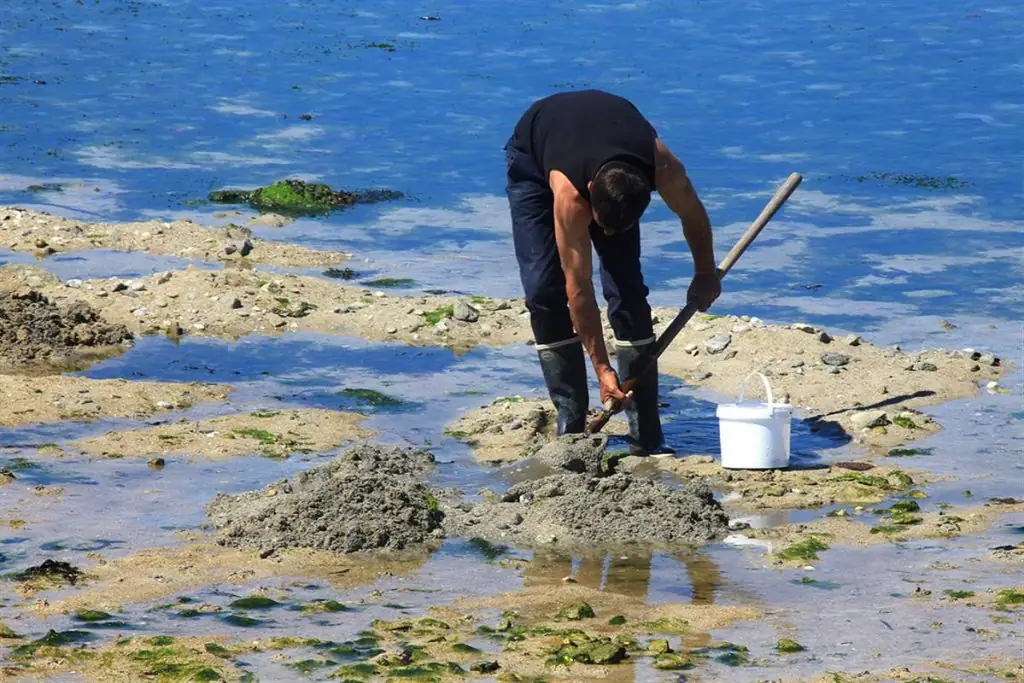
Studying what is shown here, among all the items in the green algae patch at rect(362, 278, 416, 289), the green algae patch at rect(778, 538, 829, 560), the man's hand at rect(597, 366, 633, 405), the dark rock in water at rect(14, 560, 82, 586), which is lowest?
the green algae patch at rect(778, 538, 829, 560)

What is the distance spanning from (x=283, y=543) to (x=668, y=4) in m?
16.8

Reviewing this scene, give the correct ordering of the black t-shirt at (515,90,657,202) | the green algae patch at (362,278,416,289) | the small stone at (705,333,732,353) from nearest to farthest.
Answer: the black t-shirt at (515,90,657,202) → the small stone at (705,333,732,353) → the green algae patch at (362,278,416,289)

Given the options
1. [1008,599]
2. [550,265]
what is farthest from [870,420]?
[1008,599]

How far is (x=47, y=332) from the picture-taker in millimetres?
8602

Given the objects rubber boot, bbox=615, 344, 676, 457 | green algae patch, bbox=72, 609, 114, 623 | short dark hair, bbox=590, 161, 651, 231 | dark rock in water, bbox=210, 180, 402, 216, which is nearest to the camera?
green algae patch, bbox=72, 609, 114, 623

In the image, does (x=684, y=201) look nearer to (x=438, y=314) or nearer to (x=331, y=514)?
(x=331, y=514)

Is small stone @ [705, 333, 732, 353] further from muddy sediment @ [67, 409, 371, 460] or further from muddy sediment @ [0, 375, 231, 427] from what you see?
muddy sediment @ [0, 375, 231, 427]

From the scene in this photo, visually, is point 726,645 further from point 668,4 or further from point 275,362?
point 668,4

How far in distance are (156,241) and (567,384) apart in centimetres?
428

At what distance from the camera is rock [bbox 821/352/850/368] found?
27.2 ft

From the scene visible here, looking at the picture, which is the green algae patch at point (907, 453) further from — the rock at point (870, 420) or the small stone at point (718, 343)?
the small stone at point (718, 343)

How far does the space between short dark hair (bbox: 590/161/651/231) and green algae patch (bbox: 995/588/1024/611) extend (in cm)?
200

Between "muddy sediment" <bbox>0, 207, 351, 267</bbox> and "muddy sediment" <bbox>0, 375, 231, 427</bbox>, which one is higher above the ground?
"muddy sediment" <bbox>0, 207, 351, 267</bbox>

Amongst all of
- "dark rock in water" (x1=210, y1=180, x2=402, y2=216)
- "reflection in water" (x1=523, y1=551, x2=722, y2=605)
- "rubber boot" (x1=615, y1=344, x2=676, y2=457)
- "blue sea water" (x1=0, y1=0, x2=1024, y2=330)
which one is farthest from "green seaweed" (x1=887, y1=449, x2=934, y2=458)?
"dark rock in water" (x1=210, y1=180, x2=402, y2=216)
